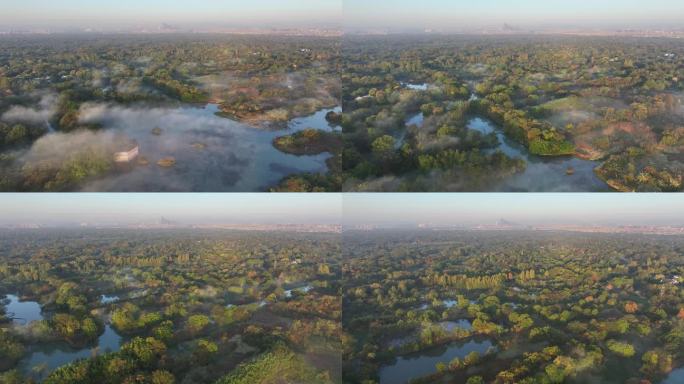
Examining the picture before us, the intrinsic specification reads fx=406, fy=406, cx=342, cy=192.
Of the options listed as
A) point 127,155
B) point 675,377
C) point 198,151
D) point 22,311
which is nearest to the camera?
point 127,155

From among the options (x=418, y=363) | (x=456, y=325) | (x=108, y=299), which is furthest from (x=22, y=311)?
(x=456, y=325)

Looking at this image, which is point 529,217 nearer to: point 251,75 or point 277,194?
point 277,194

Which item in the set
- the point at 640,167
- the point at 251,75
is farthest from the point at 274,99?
the point at 640,167

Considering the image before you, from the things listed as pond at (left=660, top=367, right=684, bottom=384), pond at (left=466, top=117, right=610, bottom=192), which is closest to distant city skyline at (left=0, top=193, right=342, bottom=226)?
pond at (left=466, top=117, right=610, bottom=192)

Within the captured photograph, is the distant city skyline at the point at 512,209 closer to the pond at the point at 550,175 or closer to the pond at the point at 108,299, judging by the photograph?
the pond at the point at 550,175

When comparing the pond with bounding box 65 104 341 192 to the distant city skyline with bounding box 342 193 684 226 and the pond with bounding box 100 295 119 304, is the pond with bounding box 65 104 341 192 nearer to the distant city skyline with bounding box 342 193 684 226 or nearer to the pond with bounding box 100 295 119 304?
the distant city skyline with bounding box 342 193 684 226

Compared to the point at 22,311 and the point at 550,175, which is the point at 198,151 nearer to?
the point at 550,175
